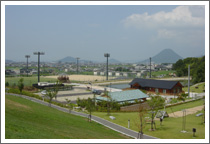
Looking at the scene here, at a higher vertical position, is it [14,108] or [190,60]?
[190,60]

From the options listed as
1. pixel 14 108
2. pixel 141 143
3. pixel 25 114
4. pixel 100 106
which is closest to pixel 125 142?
pixel 141 143

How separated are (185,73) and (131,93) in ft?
146

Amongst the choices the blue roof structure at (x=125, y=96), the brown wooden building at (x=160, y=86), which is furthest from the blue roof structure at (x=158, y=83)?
the blue roof structure at (x=125, y=96)

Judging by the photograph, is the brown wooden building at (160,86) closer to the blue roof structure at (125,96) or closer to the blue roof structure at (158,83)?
the blue roof structure at (158,83)

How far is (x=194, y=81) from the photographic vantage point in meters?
44.1

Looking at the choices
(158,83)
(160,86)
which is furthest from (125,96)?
(158,83)

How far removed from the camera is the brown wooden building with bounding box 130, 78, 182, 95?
103ft

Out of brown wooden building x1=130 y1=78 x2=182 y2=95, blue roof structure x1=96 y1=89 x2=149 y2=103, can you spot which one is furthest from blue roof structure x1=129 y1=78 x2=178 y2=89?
blue roof structure x1=96 y1=89 x2=149 y2=103

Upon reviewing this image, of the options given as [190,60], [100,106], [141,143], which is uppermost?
[190,60]

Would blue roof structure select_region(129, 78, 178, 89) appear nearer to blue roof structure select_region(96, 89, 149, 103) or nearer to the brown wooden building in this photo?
the brown wooden building

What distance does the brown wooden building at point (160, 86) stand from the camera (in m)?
31.5

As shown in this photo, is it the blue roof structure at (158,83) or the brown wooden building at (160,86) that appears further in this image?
the blue roof structure at (158,83)

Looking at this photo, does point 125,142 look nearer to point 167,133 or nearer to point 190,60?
point 167,133

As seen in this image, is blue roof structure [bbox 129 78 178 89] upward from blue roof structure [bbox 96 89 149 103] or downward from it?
upward
